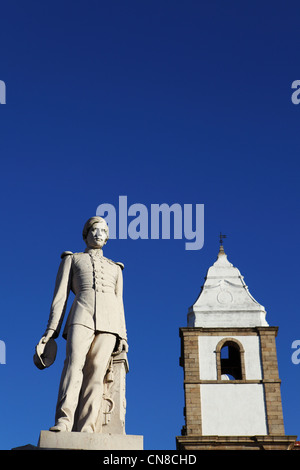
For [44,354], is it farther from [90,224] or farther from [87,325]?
[90,224]

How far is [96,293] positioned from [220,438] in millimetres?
22384

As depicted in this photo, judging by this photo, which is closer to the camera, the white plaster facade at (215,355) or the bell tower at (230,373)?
the bell tower at (230,373)

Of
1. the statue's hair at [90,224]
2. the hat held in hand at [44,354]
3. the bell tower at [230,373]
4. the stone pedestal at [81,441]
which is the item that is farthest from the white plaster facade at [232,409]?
the stone pedestal at [81,441]

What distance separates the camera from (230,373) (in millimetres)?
32625

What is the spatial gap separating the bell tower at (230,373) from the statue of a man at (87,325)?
21619 millimetres

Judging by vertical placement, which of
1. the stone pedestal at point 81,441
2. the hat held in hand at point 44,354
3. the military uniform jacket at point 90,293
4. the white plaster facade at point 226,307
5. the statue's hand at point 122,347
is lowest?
the stone pedestal at point 81,441

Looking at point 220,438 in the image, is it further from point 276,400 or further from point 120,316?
point 120,316

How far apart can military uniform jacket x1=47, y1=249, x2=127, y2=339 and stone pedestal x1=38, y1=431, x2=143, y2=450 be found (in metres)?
1.15

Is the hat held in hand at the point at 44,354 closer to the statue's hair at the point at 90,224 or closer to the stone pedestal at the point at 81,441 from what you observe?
the stone pedestal at the point at 81,441

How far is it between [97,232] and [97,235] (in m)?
0.03

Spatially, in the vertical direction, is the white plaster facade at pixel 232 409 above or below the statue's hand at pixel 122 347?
above

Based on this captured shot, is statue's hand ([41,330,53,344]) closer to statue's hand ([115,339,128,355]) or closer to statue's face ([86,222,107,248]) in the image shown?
statue's hand ([115,339,128,355])

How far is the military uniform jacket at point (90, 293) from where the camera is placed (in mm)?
7070

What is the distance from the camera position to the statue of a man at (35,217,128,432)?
6.68m
